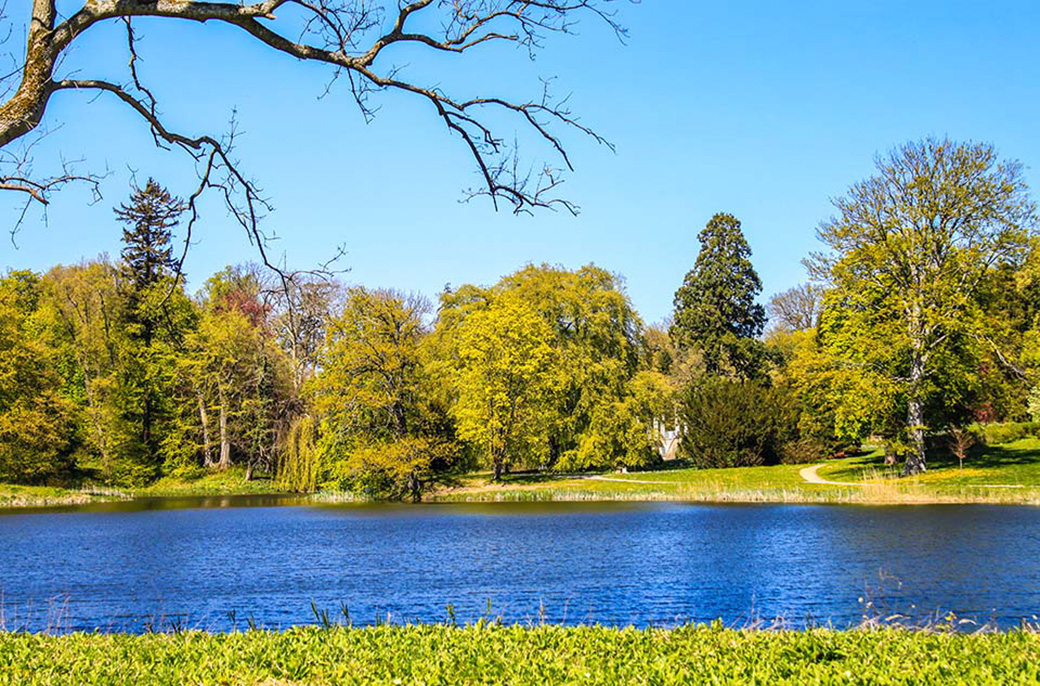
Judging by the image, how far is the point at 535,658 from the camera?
6.51 m

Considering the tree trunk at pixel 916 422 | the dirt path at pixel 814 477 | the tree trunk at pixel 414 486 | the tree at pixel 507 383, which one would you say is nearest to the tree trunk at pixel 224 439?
the tree at pixel 507 383

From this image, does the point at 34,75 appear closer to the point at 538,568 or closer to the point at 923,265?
the point at 538,568

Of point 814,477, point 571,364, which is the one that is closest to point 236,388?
point 571,364

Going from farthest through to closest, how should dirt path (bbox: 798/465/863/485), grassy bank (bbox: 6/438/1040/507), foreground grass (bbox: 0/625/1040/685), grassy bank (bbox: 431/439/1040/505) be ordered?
dirt path (bbox: 798/465/863/485)
grassy bank (bbox: 6/438/1040/507)
grassy bank (bbox: 431/439/1040/505)
foreground grass (bbox: 0/625/1040/685)

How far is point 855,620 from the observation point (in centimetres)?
1343

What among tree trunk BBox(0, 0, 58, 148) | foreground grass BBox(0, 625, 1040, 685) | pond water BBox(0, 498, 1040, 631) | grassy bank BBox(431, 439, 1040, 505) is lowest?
pond water BBox(0, 498, 1040, 631)

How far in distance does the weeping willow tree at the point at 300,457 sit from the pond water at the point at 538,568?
13.7 metres

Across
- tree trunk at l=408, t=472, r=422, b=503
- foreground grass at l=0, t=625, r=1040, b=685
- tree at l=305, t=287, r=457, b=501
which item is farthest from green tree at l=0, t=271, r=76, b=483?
foreground grass at l=0, t=625, r=1040, b=685

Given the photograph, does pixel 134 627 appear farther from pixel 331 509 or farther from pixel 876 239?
pixel 876 239

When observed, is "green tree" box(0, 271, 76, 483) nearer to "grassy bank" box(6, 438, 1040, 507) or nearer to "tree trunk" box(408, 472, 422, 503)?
"grassy bank" box(6, 438, 1040, 507)

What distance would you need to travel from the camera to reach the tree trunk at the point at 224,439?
58500mm

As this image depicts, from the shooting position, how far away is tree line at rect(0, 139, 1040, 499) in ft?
123

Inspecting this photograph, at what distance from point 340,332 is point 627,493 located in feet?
52.2

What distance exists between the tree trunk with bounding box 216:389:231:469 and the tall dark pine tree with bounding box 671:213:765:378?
2937 centimetres
